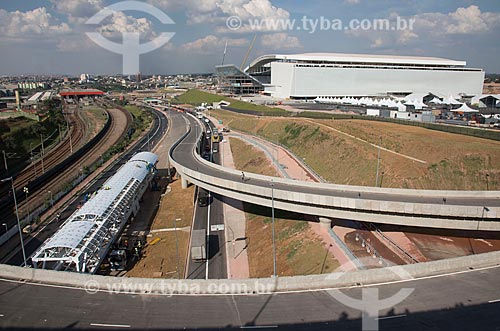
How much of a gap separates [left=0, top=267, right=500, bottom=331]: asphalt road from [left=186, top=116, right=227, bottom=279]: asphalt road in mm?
9741

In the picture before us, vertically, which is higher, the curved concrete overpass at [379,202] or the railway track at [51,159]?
the curved concrete overpass at [379,202]

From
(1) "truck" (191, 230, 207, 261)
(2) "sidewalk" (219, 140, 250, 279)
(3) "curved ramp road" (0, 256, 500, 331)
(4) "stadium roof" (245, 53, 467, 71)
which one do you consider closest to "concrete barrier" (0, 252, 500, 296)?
(3) "curved ramp road" (0, 256, 500, 331)

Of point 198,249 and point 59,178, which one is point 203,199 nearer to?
point 198,249

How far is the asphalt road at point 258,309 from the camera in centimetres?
1530

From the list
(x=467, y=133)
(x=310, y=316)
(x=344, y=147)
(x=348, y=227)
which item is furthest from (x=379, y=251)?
(x=467, y=133)

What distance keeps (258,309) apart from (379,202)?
13026 mm

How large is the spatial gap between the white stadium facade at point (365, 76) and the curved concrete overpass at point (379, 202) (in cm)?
9707

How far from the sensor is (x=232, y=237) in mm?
33469

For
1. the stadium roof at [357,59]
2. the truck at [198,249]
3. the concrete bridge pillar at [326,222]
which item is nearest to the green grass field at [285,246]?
the concrete bridge pillar at [326,222]

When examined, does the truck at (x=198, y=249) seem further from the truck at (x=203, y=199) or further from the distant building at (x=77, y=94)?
the distant building at (x=77, y=94)

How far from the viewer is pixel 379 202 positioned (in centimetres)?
2489

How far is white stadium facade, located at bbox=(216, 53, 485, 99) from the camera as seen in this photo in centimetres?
12388

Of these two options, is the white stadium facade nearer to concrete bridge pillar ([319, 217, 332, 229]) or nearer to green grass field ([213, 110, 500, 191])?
green grass field ([213, 110, 500, 191])

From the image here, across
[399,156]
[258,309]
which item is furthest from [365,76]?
[258,309]
